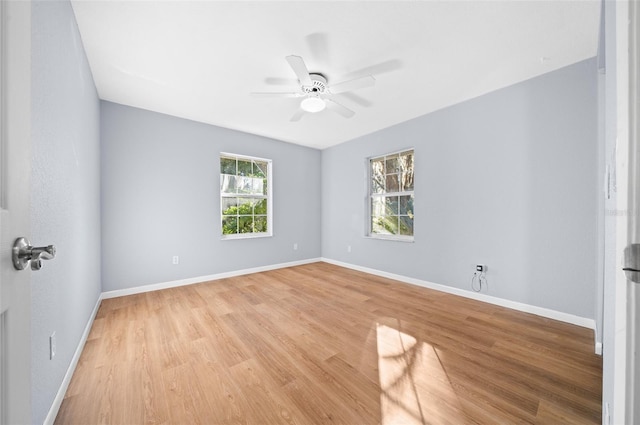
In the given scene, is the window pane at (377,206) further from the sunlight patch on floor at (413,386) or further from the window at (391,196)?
Answer: the sunlight patch on floor at (413,386)

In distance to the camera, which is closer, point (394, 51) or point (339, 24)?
point (339, 24)

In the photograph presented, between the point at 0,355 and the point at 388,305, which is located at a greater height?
the point at 0,355

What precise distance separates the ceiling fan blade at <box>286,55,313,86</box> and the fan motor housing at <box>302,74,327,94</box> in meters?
0.08

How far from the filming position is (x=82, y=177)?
2.08 meters

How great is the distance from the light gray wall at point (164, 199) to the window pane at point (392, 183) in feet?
7.49

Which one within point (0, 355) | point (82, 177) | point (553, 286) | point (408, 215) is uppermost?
point (82, 177)

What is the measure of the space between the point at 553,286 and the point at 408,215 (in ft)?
6.06

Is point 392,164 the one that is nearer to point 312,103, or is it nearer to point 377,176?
point 377,176

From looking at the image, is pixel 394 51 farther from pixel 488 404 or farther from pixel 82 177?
pixel 82 177

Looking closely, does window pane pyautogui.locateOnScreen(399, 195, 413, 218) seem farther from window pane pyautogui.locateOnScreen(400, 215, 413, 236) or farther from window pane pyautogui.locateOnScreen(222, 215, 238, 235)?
window pane pyautogui.locateOnScreen(222, 215, 238, 235)

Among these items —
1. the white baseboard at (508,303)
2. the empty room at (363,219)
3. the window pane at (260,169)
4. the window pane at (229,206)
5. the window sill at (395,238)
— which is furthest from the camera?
the window pane at (260,169)

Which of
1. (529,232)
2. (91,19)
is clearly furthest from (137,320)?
(529,232)

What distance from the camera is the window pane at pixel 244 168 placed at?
14.3 ft

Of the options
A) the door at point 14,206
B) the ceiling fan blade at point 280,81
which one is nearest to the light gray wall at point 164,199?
the ceiling fan blade at point 280,81
